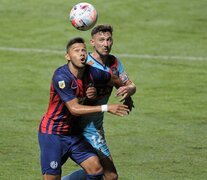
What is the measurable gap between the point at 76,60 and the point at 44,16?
17379mm

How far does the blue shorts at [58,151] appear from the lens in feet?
34.1

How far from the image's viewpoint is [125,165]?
541 inches

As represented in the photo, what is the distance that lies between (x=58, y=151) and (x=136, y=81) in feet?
34.9

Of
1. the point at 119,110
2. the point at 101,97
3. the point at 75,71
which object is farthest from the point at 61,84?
the point at 101,97

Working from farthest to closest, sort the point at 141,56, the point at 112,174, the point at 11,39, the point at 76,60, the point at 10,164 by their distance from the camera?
the point at 11,39 < the point at 141,56 < the point at 10,164 < the point at 112,174 < the point at 76,60

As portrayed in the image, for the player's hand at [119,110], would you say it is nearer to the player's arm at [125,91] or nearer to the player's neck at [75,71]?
the player's neck at [75,71]

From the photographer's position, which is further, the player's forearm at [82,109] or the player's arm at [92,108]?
the player's forearm at [82,109]

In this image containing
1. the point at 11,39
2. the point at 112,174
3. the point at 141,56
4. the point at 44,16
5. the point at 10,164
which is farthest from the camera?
the point at 44,16

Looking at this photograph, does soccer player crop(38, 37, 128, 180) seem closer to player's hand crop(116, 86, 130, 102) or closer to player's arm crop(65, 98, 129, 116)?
player's arm crop(65, 98, 129, 116)

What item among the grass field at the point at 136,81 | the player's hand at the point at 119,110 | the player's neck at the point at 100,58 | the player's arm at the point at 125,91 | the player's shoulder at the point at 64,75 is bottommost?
the grass field at the point at 136,81

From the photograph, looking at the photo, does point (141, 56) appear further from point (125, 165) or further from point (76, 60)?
point (76, 60)

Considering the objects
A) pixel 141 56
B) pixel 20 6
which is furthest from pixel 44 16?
pixel 141 56

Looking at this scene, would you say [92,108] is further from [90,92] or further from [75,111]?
[90,92]

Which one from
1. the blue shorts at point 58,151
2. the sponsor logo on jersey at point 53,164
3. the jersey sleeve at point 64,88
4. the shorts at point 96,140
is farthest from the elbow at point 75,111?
the shorts at point 96,140
